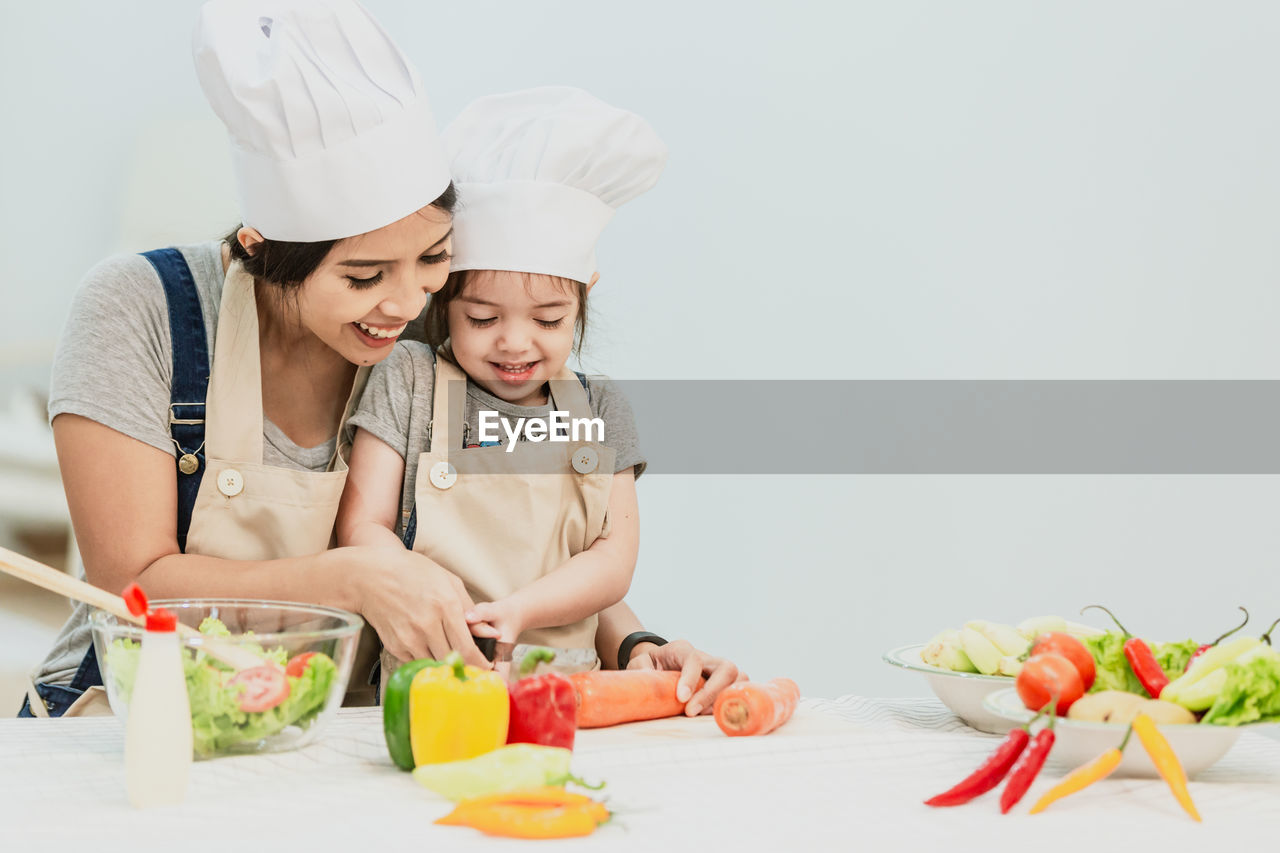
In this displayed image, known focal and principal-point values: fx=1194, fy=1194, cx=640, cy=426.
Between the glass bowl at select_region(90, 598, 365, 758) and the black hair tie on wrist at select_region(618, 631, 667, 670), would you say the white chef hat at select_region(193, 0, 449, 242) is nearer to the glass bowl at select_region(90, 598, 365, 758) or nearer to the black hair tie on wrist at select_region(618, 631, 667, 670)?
the glass bowl at select_region(90, 598, 365, 758)

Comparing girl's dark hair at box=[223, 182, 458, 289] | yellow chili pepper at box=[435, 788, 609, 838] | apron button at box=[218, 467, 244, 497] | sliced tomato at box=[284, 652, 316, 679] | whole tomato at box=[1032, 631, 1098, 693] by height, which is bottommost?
yellow chili pepper at box=[435, 788, 609, 838]

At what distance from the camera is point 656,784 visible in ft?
4.13

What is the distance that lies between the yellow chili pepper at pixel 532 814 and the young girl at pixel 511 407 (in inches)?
28.0

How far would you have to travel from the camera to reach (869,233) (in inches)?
134

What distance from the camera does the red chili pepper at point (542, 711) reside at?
132 cm

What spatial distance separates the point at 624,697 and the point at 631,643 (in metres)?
0.34

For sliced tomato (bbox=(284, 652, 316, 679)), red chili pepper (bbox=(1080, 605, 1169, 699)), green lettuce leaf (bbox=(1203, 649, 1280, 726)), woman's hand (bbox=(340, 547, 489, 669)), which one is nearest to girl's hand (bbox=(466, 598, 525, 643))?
woman's hand (bbox=(340, 547, 489, 669))

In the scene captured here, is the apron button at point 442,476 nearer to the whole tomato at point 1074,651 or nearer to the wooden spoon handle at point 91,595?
the wooden spoon handle at point 91,595

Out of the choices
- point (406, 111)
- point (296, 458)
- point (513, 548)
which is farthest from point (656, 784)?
point (406, 111)

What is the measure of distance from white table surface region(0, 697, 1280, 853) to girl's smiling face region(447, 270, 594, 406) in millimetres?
665

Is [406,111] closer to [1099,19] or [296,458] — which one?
[296,458]

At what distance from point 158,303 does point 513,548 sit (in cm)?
66

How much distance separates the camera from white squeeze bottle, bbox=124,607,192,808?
1.10m

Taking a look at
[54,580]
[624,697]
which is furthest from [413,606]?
[54,580]
